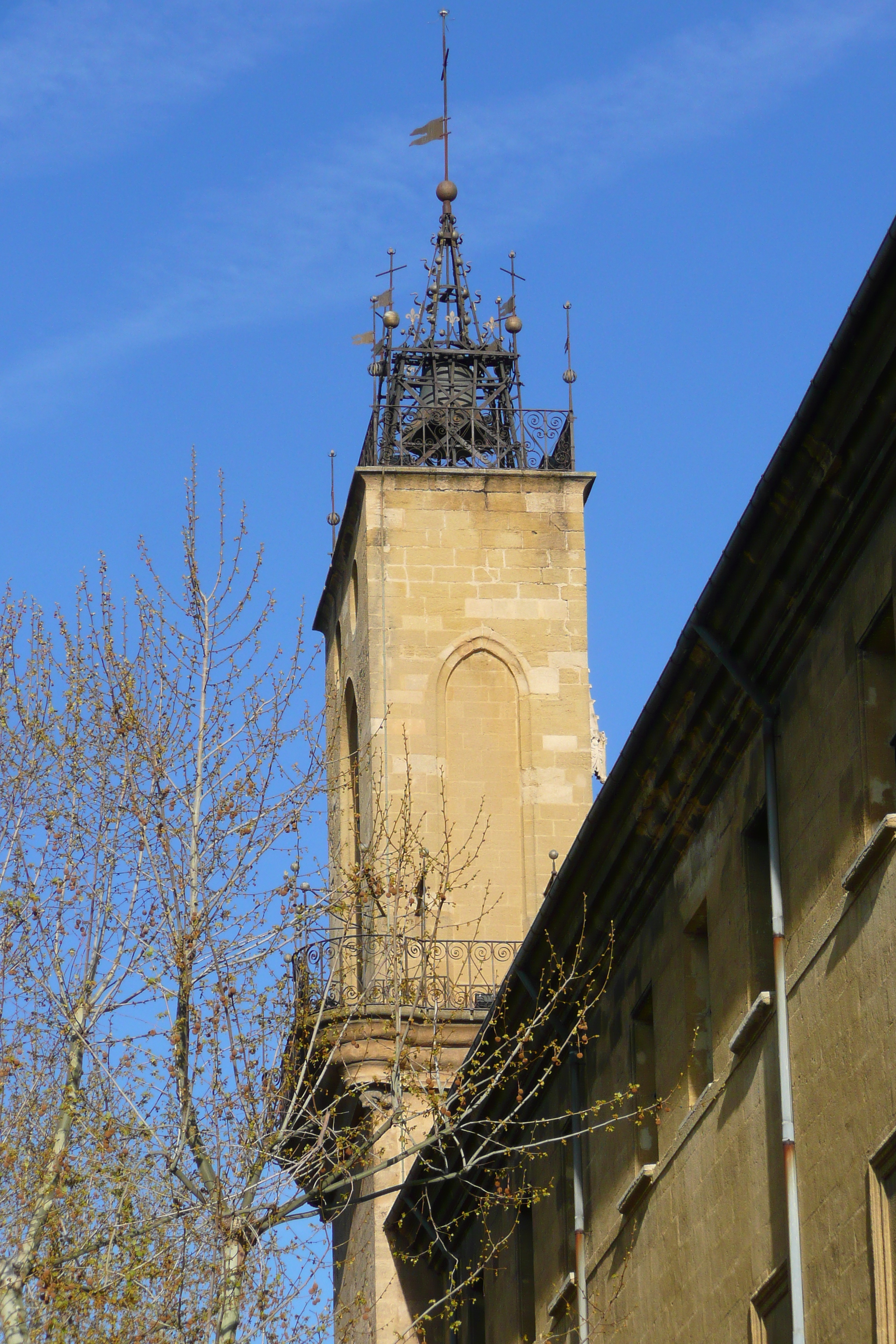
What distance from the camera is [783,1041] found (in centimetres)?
1636

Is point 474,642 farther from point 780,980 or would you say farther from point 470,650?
point 780,980

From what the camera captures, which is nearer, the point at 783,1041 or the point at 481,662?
the point at 783,1041

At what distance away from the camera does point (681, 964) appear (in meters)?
20.1

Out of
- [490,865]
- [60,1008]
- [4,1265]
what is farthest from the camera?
[490,865]

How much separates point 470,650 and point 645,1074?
1526 centimetres

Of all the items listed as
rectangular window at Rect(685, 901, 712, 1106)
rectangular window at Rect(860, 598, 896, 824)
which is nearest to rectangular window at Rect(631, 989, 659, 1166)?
rectangular window at Rect(685, 901, 712, 1106)

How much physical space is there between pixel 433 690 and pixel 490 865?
2.69 meters

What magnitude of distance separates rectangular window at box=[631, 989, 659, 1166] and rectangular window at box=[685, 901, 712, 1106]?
3.92 ft

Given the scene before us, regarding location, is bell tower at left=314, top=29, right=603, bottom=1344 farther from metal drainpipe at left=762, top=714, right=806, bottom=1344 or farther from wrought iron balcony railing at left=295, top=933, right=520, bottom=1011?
metal drainpipe at left=762, top=714, right=806, bottom=1344

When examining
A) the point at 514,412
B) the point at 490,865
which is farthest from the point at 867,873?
the point at 514,412

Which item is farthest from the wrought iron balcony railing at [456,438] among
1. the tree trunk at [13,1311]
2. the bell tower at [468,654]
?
the tree trunk at [13,1311]

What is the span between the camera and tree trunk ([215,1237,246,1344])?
1886 cm

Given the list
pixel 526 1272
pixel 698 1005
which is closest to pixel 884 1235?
pixel 698 1005

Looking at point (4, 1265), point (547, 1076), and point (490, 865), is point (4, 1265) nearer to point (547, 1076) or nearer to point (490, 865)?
point (547, 1076)
